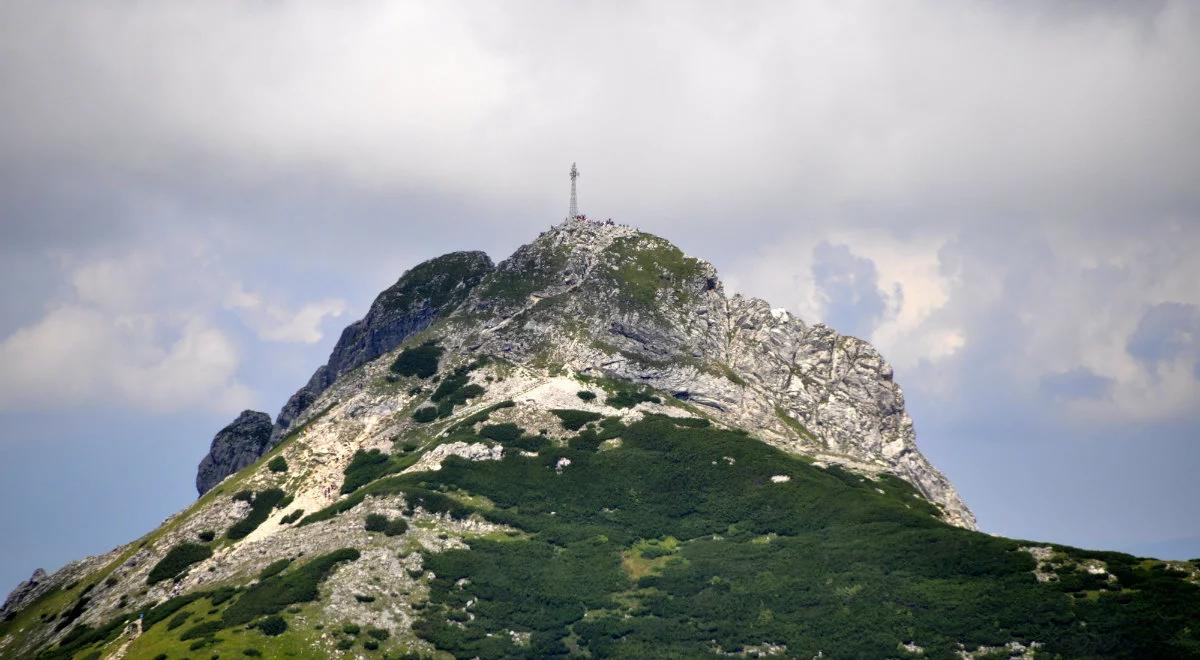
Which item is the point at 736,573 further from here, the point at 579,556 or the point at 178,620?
the point at 178,620

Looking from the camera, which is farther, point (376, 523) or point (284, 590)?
point (376, 523)

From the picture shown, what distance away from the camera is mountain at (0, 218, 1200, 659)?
115375 mm

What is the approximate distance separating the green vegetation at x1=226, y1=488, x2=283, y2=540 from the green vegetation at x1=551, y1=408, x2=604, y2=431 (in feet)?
155

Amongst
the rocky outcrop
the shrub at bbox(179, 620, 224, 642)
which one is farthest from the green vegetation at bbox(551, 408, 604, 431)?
the rocky outcrop

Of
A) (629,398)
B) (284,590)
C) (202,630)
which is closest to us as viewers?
(202,630)

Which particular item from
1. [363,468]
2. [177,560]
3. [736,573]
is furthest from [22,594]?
[736,573]

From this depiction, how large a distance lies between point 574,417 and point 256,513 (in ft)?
175

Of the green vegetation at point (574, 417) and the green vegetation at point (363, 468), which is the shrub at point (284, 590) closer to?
the green vegetation at point (363, 468)

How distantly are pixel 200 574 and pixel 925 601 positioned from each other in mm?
93714

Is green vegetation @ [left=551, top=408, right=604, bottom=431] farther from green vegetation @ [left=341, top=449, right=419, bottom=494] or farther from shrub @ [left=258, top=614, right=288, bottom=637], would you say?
shrub @ [left=258, top=614, right=288, bottom=637]

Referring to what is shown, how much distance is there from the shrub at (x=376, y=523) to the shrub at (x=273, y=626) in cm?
2423

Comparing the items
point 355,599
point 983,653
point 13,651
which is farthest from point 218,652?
point 983,653

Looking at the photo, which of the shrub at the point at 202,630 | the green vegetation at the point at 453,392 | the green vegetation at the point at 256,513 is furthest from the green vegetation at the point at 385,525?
the green vegetation at the point at 453,392

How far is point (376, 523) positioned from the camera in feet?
469
